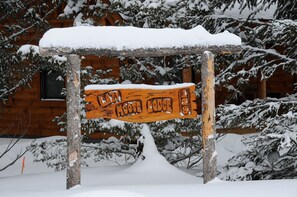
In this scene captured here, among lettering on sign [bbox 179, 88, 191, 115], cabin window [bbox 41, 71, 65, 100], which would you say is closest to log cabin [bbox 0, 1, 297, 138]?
cabin window [bbox 41, 71, 65, 100]

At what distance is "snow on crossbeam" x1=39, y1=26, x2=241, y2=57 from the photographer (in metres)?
6.32

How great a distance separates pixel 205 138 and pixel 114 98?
1.26 meters

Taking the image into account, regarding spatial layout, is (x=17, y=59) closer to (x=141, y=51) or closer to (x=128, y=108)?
(x=128, y=108)

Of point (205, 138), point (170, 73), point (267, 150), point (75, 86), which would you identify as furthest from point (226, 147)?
point (75, 86)

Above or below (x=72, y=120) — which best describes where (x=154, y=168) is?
below

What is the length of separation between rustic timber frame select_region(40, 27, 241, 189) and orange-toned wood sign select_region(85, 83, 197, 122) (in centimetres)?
21

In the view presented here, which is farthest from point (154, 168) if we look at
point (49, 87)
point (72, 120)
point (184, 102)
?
point (49, 87)

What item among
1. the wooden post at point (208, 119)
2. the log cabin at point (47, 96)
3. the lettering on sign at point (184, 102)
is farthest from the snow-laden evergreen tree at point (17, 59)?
the log cabin at point (47, 96)

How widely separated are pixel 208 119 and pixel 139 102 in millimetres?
908

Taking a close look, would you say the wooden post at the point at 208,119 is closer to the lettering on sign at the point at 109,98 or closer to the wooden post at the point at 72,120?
the lettering on sign at the point at 109,98

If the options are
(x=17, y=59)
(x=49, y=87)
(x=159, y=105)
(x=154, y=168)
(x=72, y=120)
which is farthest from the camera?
(x=49, y=87)

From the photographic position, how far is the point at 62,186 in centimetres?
716

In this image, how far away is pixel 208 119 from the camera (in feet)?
22.5

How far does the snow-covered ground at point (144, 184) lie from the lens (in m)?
6.08
